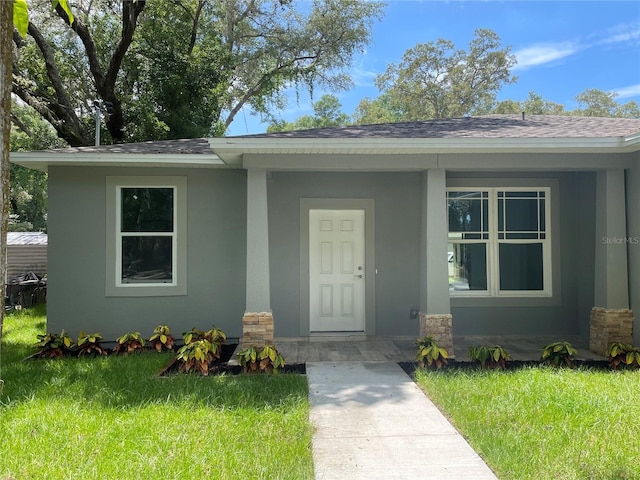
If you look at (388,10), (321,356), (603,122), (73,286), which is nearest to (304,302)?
(321,356)

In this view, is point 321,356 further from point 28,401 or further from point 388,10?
point 388,10

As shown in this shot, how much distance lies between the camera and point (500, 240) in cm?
686

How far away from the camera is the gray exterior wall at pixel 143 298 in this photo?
6.36 metres

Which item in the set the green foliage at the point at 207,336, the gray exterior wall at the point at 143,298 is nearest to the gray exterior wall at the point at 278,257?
the gray exterior wall at the point at 143,298

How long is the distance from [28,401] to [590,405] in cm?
515

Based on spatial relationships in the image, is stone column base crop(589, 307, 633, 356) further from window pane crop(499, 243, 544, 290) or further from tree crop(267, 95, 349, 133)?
tree crop(267, 95, 349, 133)

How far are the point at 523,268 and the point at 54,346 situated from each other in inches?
280

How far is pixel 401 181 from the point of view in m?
6.96

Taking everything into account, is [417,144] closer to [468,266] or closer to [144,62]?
[468,266]

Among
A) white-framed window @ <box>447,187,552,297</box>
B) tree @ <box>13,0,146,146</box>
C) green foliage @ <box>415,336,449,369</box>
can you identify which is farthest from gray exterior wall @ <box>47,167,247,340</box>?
tree @ <box>13,0,146,146</box>

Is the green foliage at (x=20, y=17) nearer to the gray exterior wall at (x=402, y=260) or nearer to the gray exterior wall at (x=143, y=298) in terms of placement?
the gray exterior wall at (x=143, y=298)

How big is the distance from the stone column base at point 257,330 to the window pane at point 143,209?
2.19 meters

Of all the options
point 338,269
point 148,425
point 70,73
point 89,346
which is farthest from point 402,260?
point 70,73

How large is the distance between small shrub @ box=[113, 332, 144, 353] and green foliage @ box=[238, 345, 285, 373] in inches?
73.3
